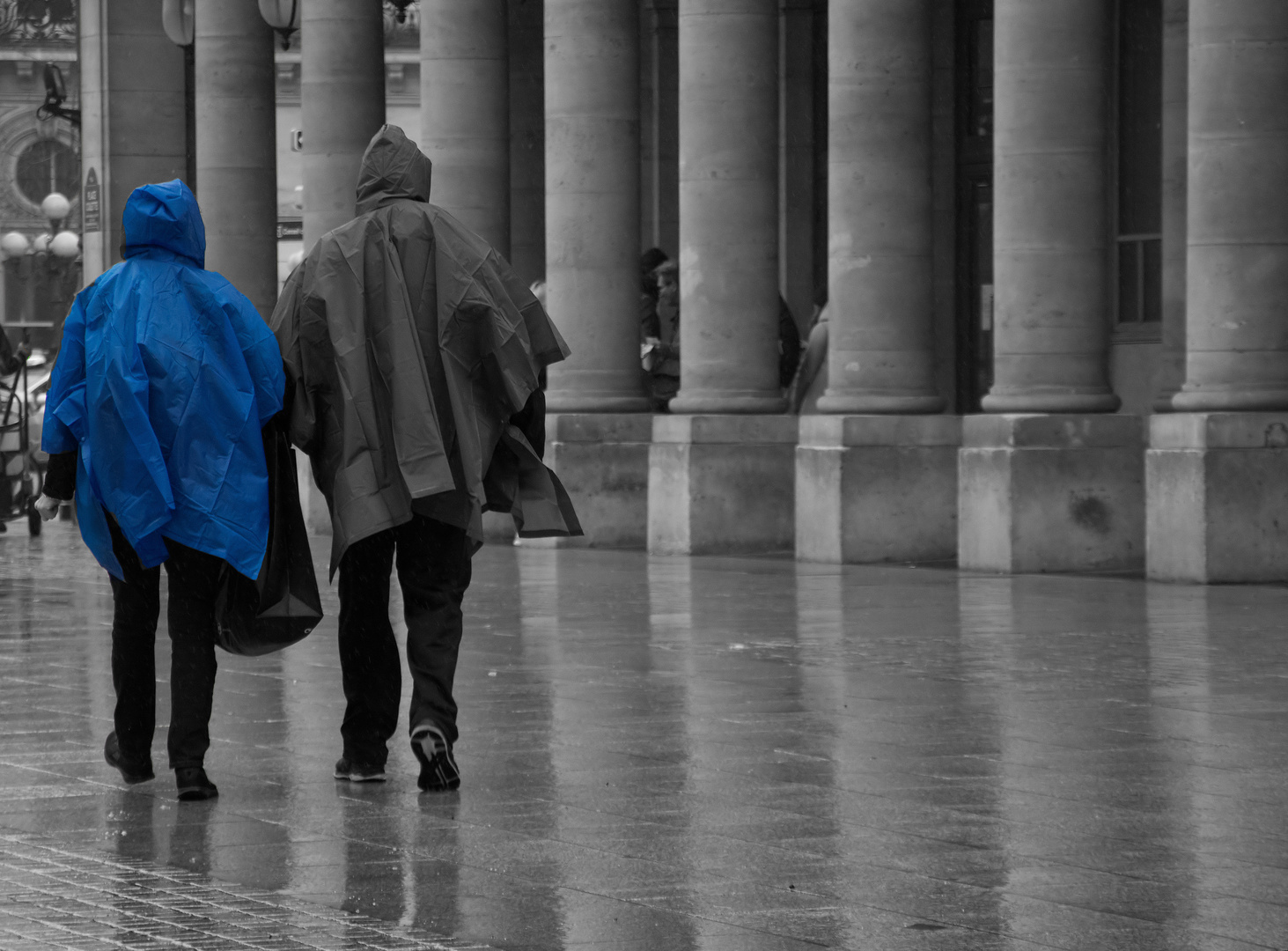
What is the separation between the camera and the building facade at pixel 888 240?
1570 centimetres

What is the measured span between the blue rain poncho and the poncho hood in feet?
1.67

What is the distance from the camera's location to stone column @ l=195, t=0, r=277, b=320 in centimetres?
2481

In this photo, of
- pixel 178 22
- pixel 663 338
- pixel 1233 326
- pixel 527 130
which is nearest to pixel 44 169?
pixel 527 130

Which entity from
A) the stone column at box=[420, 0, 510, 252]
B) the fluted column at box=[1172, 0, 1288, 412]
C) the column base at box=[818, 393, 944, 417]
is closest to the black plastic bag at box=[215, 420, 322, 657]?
the fluted column at box=[1172, 0, 1288, 412]

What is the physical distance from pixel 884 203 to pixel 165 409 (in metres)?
10.9

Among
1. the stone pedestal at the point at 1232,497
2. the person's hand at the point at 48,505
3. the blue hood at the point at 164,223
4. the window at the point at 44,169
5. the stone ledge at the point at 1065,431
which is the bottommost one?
the stone pedestal at the point at 1232,497

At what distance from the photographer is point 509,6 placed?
27453 mm

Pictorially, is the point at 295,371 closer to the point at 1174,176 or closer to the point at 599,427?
the point at 599,427

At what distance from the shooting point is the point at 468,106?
72.0 feet

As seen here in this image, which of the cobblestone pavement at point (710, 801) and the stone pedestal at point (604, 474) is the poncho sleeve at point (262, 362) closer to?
the cobblestone pavement at point (710, 801)

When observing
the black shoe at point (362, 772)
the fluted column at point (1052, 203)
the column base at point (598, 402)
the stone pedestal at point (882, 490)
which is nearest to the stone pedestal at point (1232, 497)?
the fluted column at point (1052, 203)

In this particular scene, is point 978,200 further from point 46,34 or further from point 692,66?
point 46,34

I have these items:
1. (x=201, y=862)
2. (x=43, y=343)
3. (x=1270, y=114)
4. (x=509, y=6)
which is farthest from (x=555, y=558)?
(x=43, y=343)

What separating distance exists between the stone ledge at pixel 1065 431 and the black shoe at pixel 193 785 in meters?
9.90
